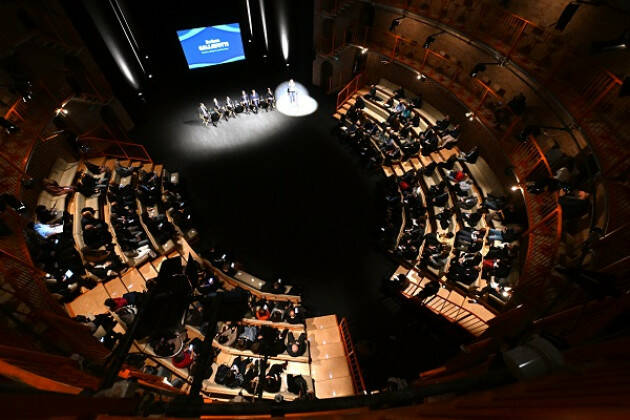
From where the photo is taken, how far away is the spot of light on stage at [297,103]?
55.8ft

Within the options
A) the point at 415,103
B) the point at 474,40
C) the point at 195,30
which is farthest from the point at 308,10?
the point at 474,40

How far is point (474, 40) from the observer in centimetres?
1199

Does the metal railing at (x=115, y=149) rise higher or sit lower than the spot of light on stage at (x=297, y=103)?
lower

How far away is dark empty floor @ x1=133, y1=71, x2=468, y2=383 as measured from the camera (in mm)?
10109

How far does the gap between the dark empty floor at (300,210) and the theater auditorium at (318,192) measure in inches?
3.7

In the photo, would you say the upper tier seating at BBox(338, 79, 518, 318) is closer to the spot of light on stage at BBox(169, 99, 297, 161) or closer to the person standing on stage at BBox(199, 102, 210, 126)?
the spot of light on stage at BBox(169, 99, 297, 161)

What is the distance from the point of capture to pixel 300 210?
1311cm

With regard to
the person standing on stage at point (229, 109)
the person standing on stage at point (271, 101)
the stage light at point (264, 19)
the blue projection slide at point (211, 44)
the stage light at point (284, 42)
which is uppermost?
the stage light at point (264, 19)

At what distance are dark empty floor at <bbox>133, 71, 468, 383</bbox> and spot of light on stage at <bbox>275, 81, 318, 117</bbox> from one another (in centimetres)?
48

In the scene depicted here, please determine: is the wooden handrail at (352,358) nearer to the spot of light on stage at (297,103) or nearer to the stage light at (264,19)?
the spot of light on stage at (297,103)

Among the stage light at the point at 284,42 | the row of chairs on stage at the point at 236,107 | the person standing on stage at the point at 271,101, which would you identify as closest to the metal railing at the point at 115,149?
the row of chairs on stage at the point at 236,107

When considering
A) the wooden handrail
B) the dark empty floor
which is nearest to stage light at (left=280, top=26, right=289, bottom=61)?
the dark empty floor

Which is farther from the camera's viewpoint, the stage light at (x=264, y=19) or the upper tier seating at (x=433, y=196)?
the stage light at (x=264, y=19)

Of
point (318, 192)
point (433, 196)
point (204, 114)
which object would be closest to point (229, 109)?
point (204, 114)
